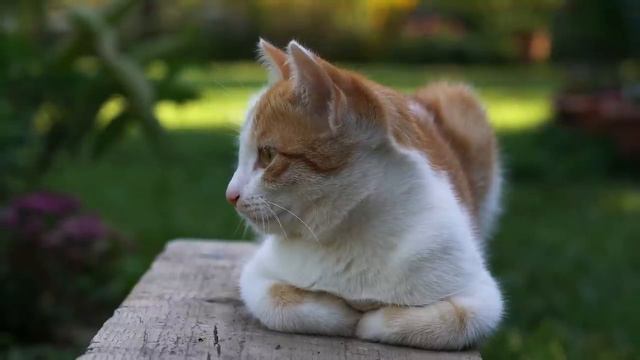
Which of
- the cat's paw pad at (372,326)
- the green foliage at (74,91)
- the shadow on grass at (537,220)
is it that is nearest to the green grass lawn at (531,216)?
the shadow on grass at (537,220)

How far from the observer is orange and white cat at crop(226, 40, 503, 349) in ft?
5.34

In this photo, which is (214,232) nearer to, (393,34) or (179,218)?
(179,218)

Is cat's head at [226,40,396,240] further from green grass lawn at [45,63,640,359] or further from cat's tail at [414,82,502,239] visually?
cat's tail at [414,82,502,239]

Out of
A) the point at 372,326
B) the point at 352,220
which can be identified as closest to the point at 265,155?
the point at 352,220

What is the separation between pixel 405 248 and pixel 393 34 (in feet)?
46.0

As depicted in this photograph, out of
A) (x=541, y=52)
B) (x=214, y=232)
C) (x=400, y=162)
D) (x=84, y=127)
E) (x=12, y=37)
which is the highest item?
(x=400, y=162)

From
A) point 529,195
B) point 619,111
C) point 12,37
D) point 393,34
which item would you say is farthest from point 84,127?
point 393,34

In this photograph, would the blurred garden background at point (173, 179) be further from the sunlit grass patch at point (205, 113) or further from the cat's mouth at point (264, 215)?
the cat's mouth at point (264, 215)

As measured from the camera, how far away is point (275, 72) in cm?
188

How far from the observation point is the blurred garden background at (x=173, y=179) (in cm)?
329

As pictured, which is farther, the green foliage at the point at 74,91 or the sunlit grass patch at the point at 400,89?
the sunlit grass patch at the point at 400,89

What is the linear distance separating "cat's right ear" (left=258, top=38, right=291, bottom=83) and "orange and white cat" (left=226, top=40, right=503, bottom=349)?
0.14ft

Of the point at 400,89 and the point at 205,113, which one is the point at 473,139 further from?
the point at 205,113

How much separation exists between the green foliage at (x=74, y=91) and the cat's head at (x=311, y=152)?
188cm
